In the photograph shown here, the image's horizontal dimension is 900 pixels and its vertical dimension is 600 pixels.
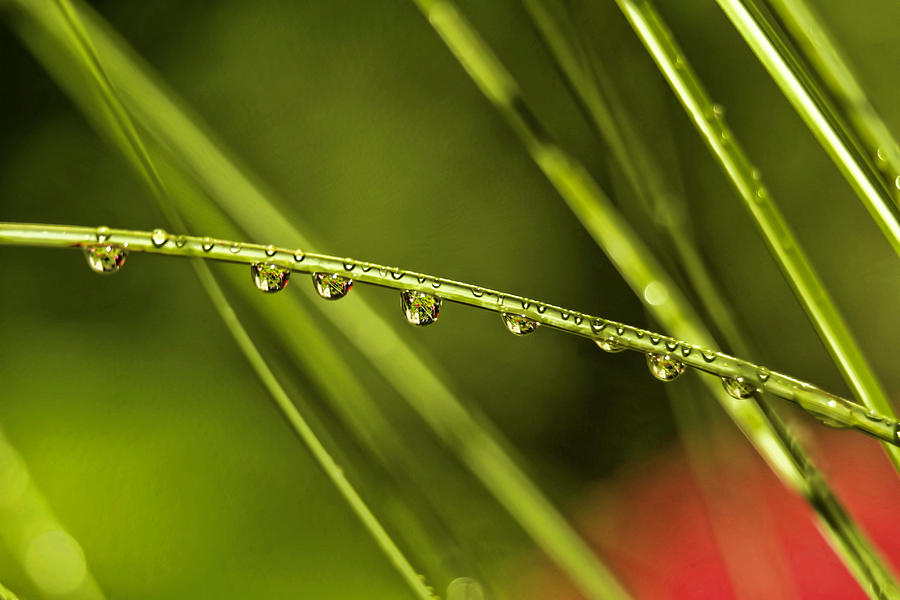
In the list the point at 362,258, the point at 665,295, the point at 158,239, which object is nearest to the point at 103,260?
the point at 158,239

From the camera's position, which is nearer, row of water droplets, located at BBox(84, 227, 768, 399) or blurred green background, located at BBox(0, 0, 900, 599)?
row of water droplets, located at BBox(84, 227, 768, 399)

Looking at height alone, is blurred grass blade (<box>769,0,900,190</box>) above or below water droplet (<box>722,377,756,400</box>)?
above

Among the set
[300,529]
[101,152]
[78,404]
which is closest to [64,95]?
[101,152]

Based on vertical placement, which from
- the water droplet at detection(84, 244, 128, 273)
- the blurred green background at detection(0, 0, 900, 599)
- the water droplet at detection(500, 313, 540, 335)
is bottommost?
the water droplet at detection(500, 313, 540, 335)

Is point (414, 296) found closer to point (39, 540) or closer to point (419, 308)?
point (419, 308)

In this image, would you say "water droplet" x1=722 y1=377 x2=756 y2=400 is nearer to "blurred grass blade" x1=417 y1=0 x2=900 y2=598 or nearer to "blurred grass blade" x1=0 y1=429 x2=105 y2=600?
"blurred grass blade" x1=417 y1=0 x2=900 y2=598

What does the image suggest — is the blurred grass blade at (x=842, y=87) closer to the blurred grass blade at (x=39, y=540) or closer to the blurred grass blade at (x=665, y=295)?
the blurred grass blade at (x=665, y=295)

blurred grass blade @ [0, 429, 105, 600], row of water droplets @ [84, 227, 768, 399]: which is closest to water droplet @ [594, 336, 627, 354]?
row of water droplets @ [84, 227, 768, 399]
